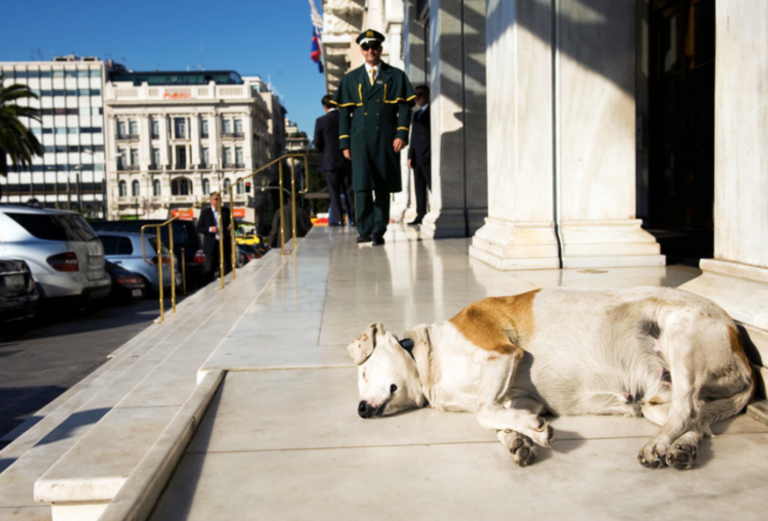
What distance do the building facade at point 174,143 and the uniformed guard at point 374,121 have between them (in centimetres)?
11202

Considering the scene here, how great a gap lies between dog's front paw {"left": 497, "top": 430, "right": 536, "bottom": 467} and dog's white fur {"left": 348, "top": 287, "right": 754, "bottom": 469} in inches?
2.5

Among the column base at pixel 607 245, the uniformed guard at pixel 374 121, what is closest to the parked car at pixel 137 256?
the uniformed guard at pixel 374 121

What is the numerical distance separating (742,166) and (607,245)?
3.74 meters

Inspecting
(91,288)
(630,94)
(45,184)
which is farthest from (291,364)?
(45,184)

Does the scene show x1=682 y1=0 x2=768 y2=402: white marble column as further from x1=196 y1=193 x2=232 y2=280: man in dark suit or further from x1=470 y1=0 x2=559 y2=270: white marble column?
x1=196 y1=193 x2=232 y2=280: man in dark suit

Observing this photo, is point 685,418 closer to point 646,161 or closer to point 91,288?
point 646,161

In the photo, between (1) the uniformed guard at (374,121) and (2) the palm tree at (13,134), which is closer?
(1) the uniformed guard at (374,121)

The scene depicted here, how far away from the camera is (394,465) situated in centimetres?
261

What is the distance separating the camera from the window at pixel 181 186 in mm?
121875

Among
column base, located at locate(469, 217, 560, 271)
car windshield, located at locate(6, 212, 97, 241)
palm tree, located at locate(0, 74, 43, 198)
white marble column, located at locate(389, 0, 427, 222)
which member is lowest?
column base, located at locate(469, 217, 560, 271)

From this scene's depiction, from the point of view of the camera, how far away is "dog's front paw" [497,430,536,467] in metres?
2.57

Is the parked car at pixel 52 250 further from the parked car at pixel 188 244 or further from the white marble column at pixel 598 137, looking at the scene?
the white marble column at pixel 598 137

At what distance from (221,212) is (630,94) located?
366 inches

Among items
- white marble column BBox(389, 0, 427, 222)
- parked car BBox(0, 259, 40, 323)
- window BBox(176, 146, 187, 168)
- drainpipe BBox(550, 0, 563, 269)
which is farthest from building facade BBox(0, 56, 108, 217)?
drainpipe BBox(550, 0, 563, 269)
